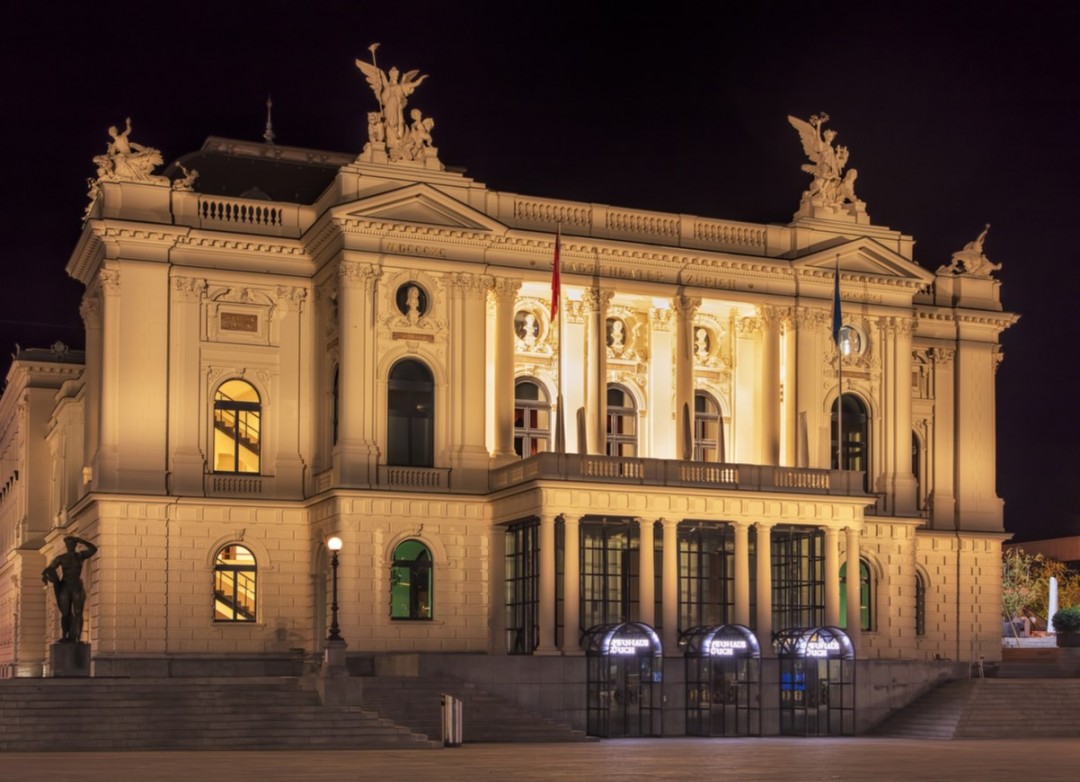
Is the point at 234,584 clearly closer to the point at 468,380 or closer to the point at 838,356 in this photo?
the point at 468,380

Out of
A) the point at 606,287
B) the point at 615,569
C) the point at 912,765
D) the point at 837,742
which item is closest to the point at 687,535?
the point at 615,569

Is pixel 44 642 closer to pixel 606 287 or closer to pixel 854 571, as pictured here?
pixel 606 287

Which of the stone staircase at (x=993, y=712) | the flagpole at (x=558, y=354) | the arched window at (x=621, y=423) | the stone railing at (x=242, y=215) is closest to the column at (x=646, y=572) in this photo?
the flagpole at (x=558, y=354)

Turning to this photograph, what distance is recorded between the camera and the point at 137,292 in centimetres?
6444

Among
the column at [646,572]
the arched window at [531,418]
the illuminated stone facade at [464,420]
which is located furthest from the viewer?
the arched window at [531,418]

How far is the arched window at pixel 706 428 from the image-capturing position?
2825 inches

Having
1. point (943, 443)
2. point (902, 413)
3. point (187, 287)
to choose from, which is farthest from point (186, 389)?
point (943, 443)

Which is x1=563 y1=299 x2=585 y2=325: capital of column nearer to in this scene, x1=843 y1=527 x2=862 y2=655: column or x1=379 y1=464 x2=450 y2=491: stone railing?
x1=379 y1=464 x2=450 y2=491: stone railing

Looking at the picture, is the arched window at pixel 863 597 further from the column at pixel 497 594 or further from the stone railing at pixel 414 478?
the stone railing at pixel 414 478

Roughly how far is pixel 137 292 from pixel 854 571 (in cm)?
2622

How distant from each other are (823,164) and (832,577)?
17.1 m

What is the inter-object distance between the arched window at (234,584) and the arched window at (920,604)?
87.6 ft

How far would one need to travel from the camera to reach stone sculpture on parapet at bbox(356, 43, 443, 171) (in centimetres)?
6650

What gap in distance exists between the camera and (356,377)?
64312 mm
